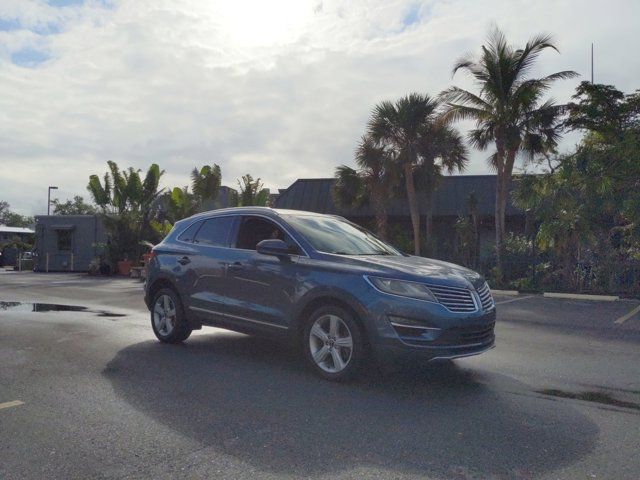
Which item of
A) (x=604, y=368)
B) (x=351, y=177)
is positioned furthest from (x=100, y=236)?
(x=604, y=368)

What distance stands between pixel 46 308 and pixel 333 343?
351 inches

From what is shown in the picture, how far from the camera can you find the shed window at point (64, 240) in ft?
107

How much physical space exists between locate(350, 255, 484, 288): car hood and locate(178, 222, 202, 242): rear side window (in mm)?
2602

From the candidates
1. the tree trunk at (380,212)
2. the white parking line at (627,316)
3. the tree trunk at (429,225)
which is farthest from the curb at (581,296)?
the tree trunk at (380,212)

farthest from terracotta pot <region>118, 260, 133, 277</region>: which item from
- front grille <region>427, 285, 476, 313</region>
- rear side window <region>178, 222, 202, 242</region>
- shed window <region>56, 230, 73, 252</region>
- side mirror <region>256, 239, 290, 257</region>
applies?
front grille <region>427, 285, 476, 313</region>

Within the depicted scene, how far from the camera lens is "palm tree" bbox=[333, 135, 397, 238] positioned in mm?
23219

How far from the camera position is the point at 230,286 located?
21.5 feet

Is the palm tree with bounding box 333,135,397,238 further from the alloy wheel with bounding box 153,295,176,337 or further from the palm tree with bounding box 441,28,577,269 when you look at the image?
the alloy wheel with bounding box 153,295,176,337

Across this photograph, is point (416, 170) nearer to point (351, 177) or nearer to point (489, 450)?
point (351, 177)

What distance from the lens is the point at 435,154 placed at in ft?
75.3

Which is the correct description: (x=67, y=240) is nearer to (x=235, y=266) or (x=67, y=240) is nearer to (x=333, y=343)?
(x=235, y=266)

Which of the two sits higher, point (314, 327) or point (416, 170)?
point (416, 170)

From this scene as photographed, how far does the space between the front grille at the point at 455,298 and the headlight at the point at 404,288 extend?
65 mm

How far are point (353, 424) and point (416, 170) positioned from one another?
65.1 ft
